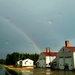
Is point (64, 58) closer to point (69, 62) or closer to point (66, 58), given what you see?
→ point (66, 58)

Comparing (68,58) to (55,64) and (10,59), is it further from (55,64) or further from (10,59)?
(10,59)

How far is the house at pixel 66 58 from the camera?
60938mm

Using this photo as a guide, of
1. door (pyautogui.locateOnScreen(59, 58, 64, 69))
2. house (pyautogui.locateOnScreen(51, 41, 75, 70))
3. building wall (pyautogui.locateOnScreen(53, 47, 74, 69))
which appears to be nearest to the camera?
house (pyautogui.locateOnScreen(51, 41, 75, 70))

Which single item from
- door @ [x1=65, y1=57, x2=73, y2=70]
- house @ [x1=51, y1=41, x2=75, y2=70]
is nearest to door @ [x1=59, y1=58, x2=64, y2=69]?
house @ [x1=51, y1=41, x2=75, y2=70]

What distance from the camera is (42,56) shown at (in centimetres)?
9719

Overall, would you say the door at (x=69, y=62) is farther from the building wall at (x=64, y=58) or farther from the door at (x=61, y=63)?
the door at (x=61, y=63)

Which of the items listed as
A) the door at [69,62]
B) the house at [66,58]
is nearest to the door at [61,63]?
the house at [66,58]

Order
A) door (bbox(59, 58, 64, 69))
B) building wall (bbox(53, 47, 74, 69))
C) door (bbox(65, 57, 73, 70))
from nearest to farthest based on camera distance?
door (bbox(65, 57, 73, 70))
building wall (bbox(53, 47, 74, 69))
door (bbox(59, 58, 64, 69))

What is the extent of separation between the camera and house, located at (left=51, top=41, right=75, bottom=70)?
200 ft

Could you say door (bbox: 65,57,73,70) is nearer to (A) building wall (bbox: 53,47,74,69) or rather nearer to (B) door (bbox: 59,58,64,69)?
(A) building wall (bbox: 53,47,74,69)

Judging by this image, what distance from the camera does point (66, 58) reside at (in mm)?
64875

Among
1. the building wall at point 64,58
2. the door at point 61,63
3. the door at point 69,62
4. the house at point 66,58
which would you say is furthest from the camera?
the door at point 61,63

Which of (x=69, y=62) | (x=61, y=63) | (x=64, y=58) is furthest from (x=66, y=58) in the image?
(x=61, y=63)

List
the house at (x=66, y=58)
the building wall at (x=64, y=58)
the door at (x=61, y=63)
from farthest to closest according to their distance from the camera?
the door at (x=61, y=63)
the building wall at (x=64, y=58)
the house at (x=66, y=58)
